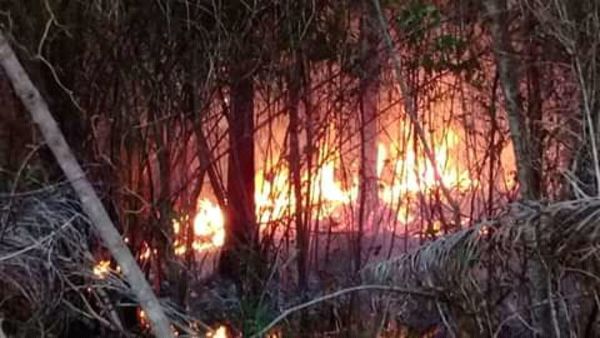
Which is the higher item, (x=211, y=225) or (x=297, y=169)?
(x=297, y=169)

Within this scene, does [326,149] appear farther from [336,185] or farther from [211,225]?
[211,225]

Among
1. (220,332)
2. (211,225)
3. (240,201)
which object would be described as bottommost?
(220,332)

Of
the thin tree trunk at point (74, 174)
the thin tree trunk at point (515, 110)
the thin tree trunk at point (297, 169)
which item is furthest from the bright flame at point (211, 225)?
the thin tree trunk at point (74, 174)

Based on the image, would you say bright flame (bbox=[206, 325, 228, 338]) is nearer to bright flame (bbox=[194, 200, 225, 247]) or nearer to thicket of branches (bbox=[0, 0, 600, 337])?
thicket of branches (bbox=[0, 0, 600, 337])

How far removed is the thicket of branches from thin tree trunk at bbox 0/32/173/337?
0.59 meters

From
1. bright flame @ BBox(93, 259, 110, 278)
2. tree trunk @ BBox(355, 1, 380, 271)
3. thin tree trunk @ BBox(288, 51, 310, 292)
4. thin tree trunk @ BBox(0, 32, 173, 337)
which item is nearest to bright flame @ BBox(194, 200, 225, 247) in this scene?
thin tree trunk @ BBox(288, 51, 310, 292)

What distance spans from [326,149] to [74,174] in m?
2.16

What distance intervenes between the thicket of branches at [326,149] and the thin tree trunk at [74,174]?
1.95 feet

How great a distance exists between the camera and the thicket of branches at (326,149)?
3686 millimetres

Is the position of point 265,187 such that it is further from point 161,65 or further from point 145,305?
point 145,305

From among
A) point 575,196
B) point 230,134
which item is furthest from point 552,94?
point 230,134

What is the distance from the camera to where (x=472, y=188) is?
506cm

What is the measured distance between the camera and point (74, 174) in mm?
3270

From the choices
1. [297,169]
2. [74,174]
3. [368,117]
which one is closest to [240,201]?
[297,169]
